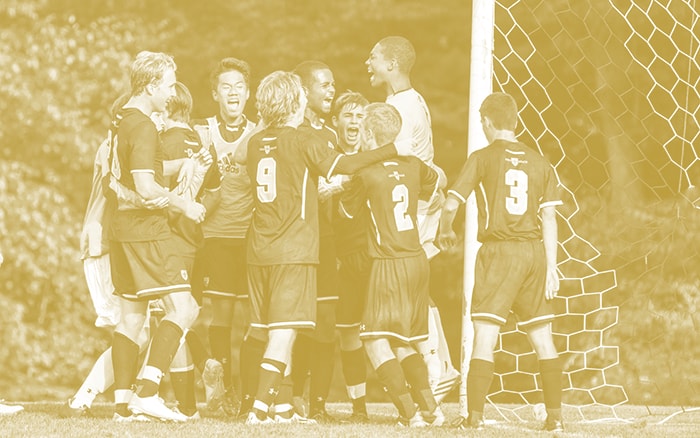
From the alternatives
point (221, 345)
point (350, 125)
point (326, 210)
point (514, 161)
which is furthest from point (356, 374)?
point (514, 161)

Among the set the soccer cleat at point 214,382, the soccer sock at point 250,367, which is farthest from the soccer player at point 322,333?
the soccer cleat at point 214,382

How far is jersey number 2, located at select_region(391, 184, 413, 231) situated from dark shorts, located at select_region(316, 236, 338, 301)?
56 cm

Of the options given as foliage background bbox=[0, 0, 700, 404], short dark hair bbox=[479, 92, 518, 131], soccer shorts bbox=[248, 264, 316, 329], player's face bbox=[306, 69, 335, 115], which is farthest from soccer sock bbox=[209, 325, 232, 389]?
foliage background bbox=[0, 0, 700, 404]

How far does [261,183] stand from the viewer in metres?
7.36

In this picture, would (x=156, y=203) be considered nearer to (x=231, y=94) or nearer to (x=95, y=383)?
(x=95, y=383)

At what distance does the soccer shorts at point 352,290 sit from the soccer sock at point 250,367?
21.7 inches

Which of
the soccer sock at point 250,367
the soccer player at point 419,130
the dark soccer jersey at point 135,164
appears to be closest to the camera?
the dark soccer jersey at point 135,164

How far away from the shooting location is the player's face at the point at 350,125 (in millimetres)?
8242

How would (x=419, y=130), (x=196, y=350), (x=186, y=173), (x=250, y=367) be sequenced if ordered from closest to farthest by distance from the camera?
(x=186, y=173) → (x=250, y=367) → (x=419, y=130) → (x=196, y=350)

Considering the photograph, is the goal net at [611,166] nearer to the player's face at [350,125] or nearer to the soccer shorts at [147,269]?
the player's face at [350,125]

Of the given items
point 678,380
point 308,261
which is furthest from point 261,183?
point 678,380

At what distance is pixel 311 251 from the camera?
7.29m

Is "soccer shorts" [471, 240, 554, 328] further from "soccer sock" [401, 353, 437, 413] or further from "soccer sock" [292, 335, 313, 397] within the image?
"soccer sock" [292, 335, 313, 397]

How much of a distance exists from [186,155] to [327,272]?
1070mm
